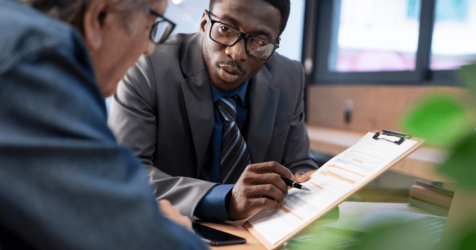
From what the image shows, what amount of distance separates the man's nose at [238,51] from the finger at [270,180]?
490 mm

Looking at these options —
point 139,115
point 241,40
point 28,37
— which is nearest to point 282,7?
point 241,40

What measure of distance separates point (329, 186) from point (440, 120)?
62 cm

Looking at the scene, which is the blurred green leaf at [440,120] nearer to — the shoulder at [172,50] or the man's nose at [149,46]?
the man's nose at [149,46]

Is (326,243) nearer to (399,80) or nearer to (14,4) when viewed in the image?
(14,4)

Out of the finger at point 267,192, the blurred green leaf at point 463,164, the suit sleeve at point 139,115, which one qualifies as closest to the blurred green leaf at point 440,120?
the blurred green leaf at point 463,164

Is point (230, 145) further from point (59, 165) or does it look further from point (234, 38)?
point (59, 165)

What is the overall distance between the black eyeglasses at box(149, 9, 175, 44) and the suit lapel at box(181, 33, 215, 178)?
22.5 inches

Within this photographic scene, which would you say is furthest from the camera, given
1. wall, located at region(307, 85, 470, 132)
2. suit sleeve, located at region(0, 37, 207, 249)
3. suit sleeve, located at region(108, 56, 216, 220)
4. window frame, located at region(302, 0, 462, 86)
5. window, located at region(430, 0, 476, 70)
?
wall, located at region(307, 85, 470, 132)

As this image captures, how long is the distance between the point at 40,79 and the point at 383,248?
1.02 ft

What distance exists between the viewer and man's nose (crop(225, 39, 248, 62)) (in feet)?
4.00

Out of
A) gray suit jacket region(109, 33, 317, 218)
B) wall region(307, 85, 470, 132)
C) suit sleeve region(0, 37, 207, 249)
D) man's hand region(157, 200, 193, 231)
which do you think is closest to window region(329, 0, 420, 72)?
wall region(307, 85, 470, 132)

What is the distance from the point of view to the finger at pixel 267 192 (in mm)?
854

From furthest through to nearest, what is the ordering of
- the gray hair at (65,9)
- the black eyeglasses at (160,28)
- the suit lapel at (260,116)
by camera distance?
the suit lapel at (260,116) < the black eyeglasses at (160,28) < the gray hair at (65,9)

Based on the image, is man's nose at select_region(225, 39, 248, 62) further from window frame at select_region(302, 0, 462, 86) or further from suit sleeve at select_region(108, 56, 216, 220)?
window frame at select_region(302, 0, 462, 86)
